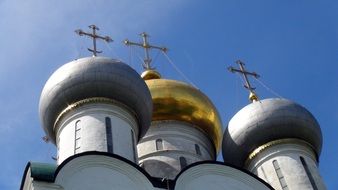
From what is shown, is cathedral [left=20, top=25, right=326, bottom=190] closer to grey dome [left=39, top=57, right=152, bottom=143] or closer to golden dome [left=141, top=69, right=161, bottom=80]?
grey dome [left=39, top=57, right=152, bottom=143]

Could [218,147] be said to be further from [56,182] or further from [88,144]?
[56,182]

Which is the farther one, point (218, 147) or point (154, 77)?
point (154, 77)

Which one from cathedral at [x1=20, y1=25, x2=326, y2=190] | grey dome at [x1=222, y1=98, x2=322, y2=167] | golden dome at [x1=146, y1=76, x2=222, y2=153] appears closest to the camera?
cathedral at [x1=20, y1=25, x2=326, y2=190]

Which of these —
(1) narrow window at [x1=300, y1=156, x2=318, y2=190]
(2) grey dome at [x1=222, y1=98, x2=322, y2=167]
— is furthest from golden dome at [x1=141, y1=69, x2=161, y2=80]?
(1) narrow window at [x1=300, y1=156, x2=318, y2=190]

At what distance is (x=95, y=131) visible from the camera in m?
11.2

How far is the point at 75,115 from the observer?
1152 centimetres

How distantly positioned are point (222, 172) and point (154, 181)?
117cm

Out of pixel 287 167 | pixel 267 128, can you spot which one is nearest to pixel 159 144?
pixel 267 128

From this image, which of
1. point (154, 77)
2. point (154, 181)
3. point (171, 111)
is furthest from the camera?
point (154, 77)

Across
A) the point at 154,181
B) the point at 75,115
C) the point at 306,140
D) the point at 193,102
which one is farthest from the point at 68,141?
the point at 306,140

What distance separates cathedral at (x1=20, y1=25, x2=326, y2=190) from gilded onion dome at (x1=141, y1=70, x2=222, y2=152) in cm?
2

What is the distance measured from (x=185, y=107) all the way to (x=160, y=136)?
0.68m

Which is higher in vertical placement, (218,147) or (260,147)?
(218,147)

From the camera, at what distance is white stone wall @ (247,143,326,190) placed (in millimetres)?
11641
